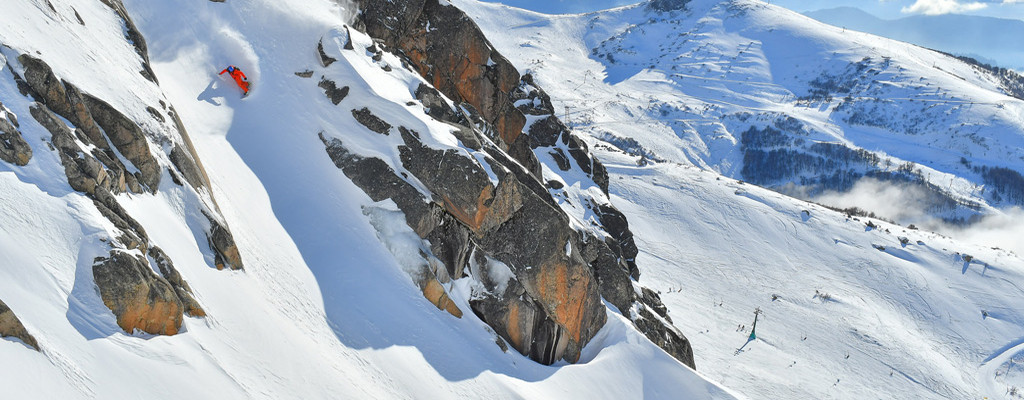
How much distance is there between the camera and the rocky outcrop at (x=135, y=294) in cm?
1297

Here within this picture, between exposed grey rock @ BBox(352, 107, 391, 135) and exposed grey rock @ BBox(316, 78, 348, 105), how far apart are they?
129 centimetres

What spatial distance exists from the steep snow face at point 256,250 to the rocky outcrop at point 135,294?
0.97 ft

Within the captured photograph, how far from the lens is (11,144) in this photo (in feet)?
43.6

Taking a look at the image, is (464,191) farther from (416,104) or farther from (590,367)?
(590,367)

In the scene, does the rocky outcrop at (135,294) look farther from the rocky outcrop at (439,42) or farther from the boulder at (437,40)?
the boulder at (437,40)

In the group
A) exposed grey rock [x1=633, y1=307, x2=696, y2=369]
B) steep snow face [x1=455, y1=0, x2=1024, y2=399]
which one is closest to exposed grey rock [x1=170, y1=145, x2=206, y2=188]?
exposed grey rock [x1=633, y1=307, x2=696, y2=369]

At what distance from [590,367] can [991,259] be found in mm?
70934

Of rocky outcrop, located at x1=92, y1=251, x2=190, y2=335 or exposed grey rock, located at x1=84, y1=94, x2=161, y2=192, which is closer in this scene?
rocky outcrop, located at x1=92, y1=251, x2=190, y2=335

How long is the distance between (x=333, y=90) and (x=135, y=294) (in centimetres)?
1646

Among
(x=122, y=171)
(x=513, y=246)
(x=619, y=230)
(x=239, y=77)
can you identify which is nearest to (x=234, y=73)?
(x=239, y=77)

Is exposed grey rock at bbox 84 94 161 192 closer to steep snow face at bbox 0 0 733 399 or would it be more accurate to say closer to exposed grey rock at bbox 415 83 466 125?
steep snow face at bbox 0 0 733 399

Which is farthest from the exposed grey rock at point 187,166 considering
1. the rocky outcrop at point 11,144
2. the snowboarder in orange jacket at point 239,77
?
the snowboarder in orange jacket at point 239,77

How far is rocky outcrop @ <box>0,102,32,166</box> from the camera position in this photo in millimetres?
13188

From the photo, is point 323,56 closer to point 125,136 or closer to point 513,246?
point 513,246
